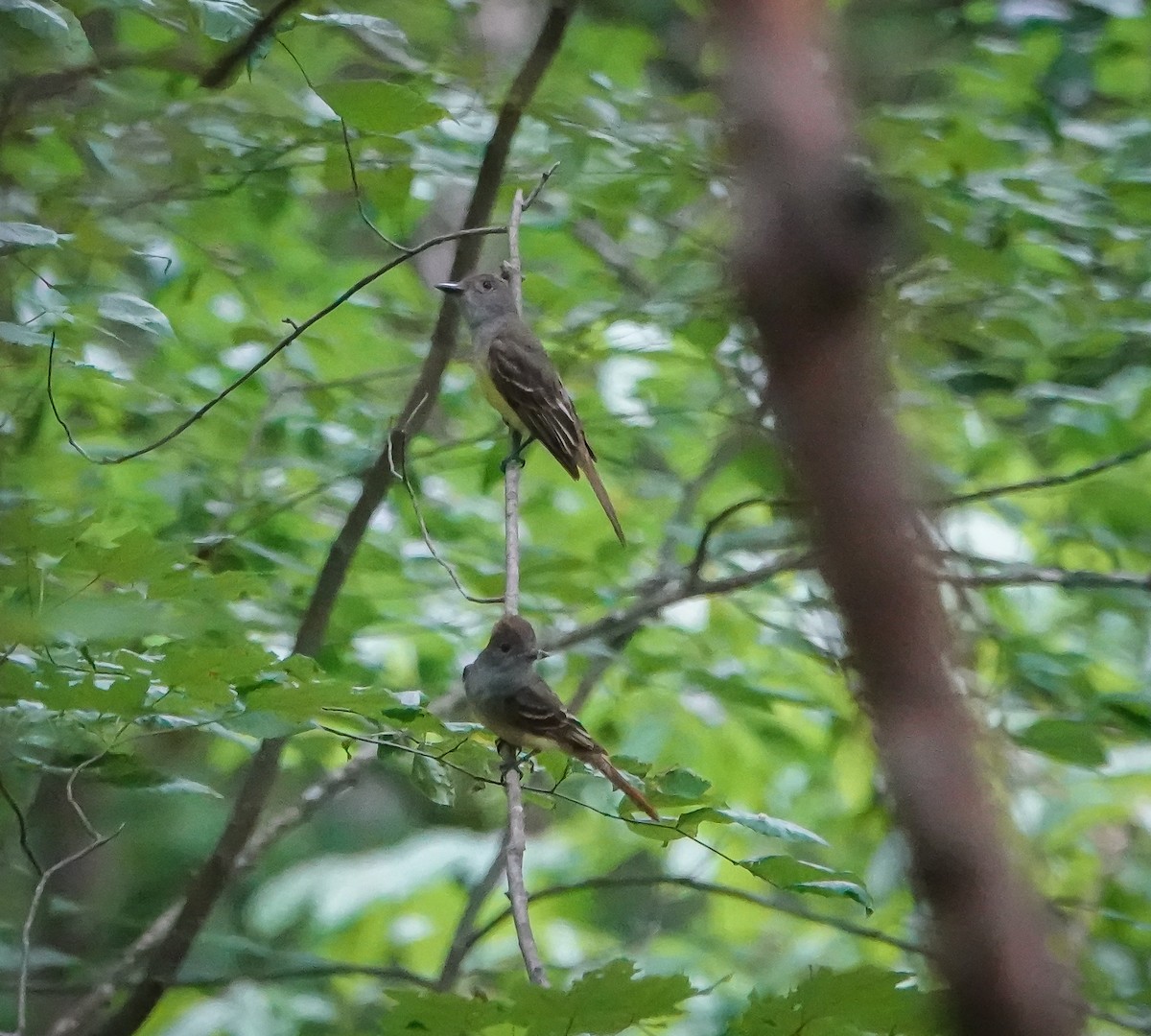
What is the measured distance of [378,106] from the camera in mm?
2369

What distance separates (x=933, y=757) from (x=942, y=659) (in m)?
0.04

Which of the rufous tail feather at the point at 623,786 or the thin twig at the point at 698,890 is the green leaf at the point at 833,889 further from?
the thin twig at the point at 698,890

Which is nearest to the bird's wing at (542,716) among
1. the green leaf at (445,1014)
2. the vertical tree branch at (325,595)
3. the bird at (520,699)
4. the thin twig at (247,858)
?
the bird at (520,699)

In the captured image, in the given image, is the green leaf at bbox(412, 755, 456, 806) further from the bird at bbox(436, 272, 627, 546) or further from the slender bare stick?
the bird at bbox(436, 272, 627, 546)

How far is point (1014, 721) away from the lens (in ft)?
10.6

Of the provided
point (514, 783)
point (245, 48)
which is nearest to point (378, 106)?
point (245, 48)

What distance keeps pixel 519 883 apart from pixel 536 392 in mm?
1694

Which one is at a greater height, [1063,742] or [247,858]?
[1063,742]

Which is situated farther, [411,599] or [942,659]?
[411,599]

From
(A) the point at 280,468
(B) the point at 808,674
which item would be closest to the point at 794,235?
(A) the point at 280,468

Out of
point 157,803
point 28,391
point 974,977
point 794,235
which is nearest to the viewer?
point 974,977

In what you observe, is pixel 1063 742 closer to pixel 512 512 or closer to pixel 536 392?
pixel 512 512

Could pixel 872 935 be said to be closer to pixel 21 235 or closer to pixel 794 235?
pixel 21 235

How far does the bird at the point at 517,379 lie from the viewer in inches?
128
